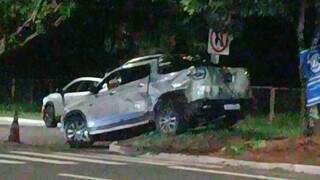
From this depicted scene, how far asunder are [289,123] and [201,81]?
482cm

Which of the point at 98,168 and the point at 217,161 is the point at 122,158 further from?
the point at 98,168

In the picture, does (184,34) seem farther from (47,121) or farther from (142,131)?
(47,121)

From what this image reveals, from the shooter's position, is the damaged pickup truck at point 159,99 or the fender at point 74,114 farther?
the fender at point 74,114

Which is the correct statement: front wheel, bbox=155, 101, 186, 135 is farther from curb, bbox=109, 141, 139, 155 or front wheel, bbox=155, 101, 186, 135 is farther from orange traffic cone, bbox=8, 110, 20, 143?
orange traffic cone, bbox=8, 110, 20, 143

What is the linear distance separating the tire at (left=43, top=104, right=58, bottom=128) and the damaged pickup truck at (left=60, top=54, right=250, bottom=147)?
689 cm

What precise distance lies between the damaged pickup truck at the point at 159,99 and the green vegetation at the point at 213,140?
365mm

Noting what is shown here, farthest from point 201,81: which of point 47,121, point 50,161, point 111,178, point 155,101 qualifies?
point 47,121

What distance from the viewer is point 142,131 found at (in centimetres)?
2123

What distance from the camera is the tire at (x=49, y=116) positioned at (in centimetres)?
2853

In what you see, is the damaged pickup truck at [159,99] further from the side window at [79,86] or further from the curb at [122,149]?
the side window at [79,86]

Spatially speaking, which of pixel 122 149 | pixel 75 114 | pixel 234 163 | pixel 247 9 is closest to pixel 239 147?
pixel 234 163

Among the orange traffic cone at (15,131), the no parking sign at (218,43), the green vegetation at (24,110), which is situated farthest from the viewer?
the green vegetation at (24,110)

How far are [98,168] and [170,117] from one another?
473 cm

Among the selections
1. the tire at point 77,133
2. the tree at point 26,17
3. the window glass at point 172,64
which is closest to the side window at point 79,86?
the tree at point 26,17
